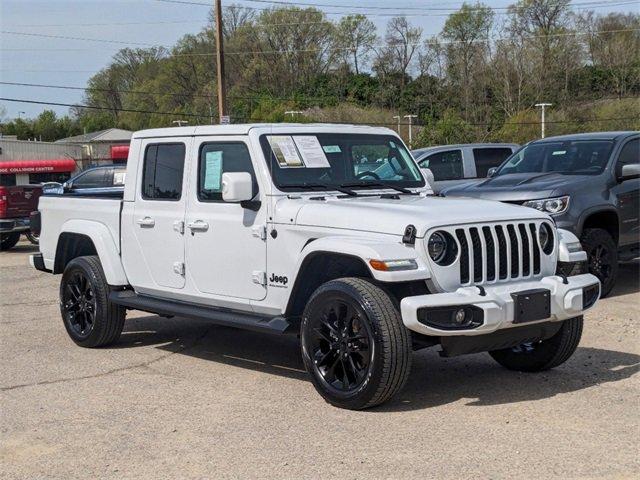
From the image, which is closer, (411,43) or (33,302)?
(33,302)

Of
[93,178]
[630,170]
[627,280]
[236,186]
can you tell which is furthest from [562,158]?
[93,178]

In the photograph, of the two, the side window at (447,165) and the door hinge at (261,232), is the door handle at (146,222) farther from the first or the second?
the side window at (447,165)

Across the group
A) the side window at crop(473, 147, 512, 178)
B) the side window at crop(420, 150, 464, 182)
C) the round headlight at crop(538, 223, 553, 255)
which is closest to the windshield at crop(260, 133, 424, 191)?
the round headlight at crop(538, 223, 553, 255)

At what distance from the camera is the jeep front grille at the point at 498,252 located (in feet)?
19.4

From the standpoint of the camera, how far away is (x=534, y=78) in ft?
200

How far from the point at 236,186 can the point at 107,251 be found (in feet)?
6.68

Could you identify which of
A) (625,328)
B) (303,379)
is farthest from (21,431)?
(625,328)

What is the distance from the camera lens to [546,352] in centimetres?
678

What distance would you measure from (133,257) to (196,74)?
206 feet

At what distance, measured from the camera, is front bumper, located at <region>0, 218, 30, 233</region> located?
59.0 ft

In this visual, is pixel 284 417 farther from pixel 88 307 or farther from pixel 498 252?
pixel 88 307

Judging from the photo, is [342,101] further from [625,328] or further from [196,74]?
[625,328]

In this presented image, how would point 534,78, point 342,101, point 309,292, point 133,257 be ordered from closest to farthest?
point 309,292
point 133,257
point 534,78
point 342,101

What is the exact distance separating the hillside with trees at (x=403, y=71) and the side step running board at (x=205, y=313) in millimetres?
50250
